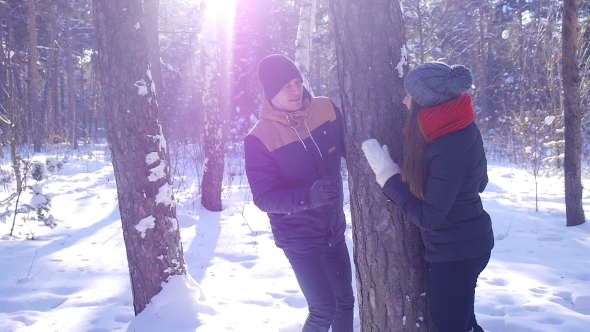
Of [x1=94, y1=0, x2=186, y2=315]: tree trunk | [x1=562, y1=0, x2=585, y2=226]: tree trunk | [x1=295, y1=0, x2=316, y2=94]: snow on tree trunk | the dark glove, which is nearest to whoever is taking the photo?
the dark glove

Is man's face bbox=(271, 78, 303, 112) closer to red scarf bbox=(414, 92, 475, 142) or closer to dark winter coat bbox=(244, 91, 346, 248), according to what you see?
dark winter coat bbox=(244, 91, 346, 248)

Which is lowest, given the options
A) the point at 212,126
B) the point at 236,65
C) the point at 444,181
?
the point at 212,126

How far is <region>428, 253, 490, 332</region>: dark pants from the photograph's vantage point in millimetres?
2289

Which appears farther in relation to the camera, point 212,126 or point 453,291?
point 212,126

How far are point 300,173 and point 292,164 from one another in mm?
72

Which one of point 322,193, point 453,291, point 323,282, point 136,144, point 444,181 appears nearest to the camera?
point 444,181

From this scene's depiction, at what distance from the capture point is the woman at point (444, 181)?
213 centimetres

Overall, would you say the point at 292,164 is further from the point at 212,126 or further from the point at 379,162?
the point at 212,126

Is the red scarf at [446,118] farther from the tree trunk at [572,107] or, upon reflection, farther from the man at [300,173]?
the tree trunk at [572,107]

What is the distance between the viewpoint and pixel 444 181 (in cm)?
211

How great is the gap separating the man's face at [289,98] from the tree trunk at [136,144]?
140 cm

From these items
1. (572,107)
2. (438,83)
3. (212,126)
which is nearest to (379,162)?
(438,83)

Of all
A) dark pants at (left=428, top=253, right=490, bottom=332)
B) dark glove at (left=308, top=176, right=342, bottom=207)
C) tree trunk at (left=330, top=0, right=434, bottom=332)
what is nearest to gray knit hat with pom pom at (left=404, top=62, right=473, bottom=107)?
tree trunk at (left=330, top=0, right=434, bottom=332)

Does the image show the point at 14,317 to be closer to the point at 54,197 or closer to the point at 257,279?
the point at 257,279
